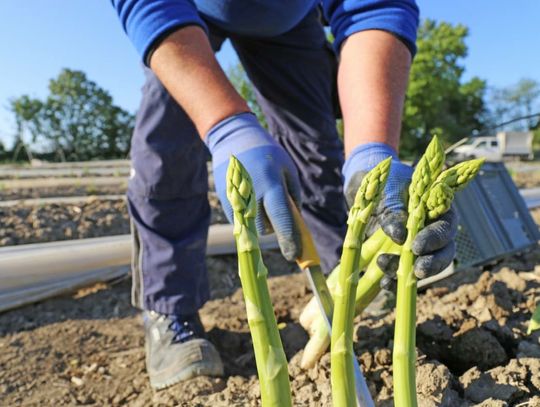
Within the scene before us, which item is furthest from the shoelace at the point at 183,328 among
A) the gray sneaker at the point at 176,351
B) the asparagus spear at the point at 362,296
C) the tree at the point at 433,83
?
the tree at the point at 433,83

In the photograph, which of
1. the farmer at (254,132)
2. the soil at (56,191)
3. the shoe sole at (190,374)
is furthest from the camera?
the soil at (56,191)

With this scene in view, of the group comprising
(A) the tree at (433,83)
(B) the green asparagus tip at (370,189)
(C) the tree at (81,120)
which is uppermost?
(C) the tree at (81,120)

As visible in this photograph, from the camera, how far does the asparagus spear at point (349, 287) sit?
2.90ft

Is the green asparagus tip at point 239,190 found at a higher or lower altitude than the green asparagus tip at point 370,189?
higher

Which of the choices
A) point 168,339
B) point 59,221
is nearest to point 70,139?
point 59,221

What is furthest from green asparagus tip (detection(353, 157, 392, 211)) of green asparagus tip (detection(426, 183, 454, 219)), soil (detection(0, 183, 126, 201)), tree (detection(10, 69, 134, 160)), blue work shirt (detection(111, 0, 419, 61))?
tree (detection(10, 69, 134, 160))

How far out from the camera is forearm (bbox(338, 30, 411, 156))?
4.67ft

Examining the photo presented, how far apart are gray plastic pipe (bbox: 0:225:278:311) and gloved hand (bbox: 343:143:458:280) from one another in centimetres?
181

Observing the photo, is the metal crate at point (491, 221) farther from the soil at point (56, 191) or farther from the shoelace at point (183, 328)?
the soil at point (56, 191)

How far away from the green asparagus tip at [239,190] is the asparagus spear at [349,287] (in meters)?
0.19

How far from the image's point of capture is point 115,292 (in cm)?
273

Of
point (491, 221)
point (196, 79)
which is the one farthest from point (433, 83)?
point (196, 79)

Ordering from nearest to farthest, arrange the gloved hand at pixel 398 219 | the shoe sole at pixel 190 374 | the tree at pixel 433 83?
the gloved hand at pixel 398 219, the shoe sole at pixel 190 374, the tree at pixel 433 83

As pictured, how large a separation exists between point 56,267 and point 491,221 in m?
2.23
